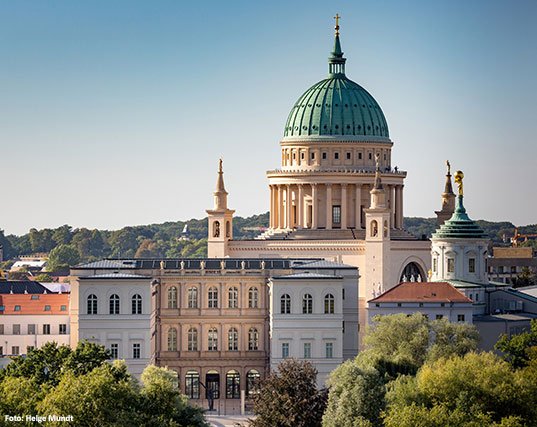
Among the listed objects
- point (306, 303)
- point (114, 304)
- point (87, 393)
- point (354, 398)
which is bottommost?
point (354, 398)

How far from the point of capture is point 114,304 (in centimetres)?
19700

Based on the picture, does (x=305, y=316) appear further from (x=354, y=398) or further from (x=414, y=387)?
(x=414, y=387)

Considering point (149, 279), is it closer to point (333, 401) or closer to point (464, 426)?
point (333, 401)

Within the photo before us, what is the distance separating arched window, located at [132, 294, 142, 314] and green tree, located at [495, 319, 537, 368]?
29.6 meters

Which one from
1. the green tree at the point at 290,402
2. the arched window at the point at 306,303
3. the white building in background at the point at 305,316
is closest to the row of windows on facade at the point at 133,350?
the white building in background at the point at 305,316

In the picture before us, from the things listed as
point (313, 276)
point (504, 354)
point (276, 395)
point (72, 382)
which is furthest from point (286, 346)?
point (72, 382)

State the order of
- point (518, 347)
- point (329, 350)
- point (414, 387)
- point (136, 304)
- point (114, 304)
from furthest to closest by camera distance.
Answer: point (136, 304) → point (114, 304) → point (329, 350) → point (518, 347) → point (414, 387)

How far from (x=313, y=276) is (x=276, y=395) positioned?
108ft

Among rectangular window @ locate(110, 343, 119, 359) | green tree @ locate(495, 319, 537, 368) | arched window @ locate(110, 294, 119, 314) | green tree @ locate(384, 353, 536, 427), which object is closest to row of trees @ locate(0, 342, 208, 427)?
green tree @ locate(384, 353, 536, 427)

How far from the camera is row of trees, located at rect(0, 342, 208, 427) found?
479 ft

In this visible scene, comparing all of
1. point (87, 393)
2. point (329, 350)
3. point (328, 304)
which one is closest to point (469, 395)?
point (87, 393)

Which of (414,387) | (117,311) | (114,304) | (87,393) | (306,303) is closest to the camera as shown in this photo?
(87,393)

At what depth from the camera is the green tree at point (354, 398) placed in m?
159

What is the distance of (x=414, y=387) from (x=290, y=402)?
397 inches
